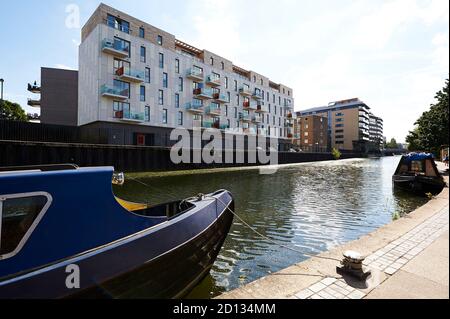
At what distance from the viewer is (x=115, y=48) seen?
106 feet

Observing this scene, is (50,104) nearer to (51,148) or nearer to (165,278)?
(51,148)

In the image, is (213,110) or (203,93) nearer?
(203,93)

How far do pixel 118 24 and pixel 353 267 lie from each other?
40337 millimetres

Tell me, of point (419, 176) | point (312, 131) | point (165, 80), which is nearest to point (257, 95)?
point (165, 80)

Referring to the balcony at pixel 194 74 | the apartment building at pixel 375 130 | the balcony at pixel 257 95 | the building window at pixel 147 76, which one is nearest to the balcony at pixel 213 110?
the balcony at pixel 194 74

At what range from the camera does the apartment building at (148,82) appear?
32.7 meters

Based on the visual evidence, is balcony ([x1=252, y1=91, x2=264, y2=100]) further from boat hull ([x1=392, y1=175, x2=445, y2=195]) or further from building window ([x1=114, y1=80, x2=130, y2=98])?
boat hull ([x1=392, y1=175, x2=445, y2=195])

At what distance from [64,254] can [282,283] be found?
10.3 ft

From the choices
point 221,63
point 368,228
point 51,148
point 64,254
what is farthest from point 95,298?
point 221,63

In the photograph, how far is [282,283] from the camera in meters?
3.85

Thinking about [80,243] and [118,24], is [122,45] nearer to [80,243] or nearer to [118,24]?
[118,24]

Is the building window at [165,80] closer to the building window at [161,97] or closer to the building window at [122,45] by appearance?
the building window at [161,97]

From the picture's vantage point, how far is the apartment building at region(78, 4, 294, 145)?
32656 millimetres
